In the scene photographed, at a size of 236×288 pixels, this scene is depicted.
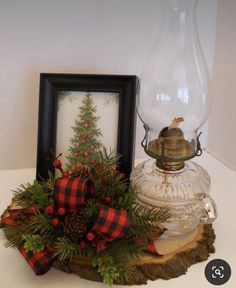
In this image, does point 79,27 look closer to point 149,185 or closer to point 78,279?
point 149,185

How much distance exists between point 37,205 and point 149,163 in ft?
0.72

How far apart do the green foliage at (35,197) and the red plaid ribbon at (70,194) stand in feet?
0.15

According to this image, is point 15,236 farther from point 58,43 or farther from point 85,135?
point 58,43

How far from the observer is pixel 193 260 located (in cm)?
54

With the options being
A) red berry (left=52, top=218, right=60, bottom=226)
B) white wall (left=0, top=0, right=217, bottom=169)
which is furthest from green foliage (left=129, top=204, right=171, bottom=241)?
white wall (left=0, top=0, right=217, bottom=169)

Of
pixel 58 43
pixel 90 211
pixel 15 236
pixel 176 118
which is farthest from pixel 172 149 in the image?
pixel 58 43

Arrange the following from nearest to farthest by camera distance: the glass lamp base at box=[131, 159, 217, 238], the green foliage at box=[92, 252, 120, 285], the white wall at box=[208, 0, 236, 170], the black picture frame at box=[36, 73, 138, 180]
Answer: the green foliage at box=[92, 252, 120, 285] < the glass lamp base at box=[131, 159, 217, 238] < the black picture frame at box=[36, 73, 138, 180] < the white wall at box=[208, 0, 236, 170]

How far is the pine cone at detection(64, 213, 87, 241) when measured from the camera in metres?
0.49

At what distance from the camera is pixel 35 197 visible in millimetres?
554

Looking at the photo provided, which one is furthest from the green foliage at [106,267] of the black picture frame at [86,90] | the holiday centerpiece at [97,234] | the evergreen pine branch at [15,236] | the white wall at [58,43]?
the white wall at [58,43]

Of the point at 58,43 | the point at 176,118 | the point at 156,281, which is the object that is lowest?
the point at 156,281

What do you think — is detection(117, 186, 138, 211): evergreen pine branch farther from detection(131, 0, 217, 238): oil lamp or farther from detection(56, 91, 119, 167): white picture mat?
detection(56, 91, 119, 167): white picture mat

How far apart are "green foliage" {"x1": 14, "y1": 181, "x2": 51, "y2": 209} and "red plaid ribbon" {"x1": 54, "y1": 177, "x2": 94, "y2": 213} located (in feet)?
0.15

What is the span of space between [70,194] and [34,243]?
0.08 metres
